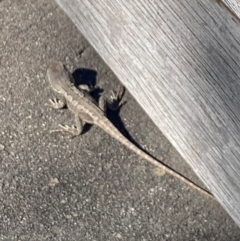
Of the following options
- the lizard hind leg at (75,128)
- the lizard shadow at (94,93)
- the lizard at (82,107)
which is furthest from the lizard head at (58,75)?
Result: the lizard hind leg at (75,128)

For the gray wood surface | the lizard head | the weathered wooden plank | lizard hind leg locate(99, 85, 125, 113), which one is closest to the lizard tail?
lizard hind leg locate(99, 85, 125, 113)

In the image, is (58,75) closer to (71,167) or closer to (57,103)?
(57,103)

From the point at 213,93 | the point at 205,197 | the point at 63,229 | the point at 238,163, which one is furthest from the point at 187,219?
the point at 213,93

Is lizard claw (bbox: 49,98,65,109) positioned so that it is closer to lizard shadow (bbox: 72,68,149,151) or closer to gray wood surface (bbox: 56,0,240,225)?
lizard shadow (bbox: 72,68,149,151)

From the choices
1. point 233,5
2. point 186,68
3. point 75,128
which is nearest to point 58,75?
point 75,128

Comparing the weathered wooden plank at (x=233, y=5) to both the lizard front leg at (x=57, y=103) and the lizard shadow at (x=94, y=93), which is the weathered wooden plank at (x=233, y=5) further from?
the lizard front leg at (x=57, y=103)

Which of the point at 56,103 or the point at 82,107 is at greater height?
the point at 56,103
